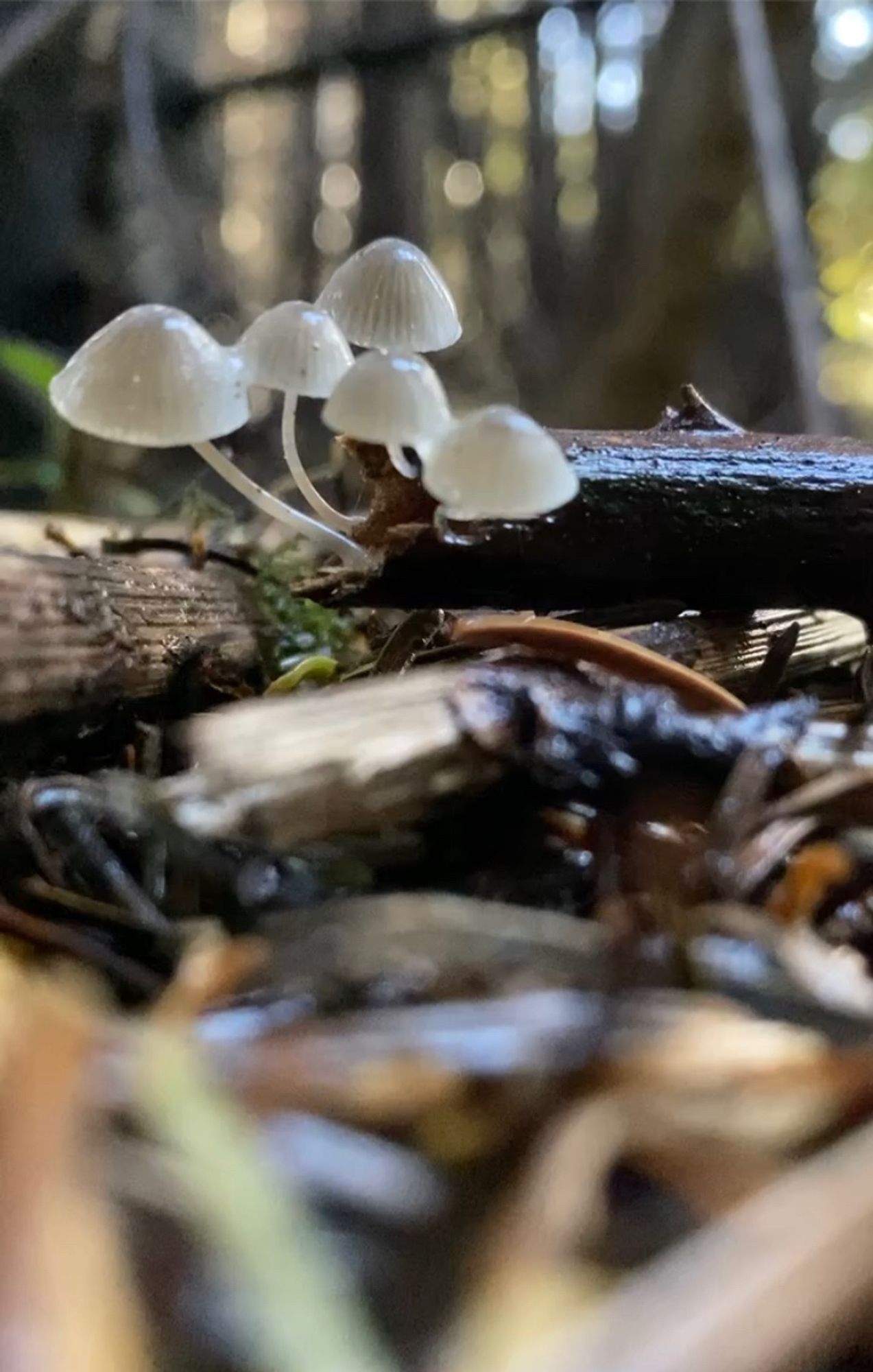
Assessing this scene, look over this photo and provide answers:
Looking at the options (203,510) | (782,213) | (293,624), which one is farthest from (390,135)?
(293,624)

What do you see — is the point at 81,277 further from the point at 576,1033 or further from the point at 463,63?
the point at 576,1033

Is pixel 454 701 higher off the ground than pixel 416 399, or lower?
lower

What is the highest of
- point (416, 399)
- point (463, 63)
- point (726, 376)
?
point (463, 63)

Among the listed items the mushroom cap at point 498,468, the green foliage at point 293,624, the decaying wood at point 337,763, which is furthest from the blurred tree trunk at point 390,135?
the decaying wood at point 337,763

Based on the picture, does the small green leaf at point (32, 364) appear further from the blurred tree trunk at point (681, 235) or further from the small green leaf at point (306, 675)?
the blurred tree trunk at point (681, 235)

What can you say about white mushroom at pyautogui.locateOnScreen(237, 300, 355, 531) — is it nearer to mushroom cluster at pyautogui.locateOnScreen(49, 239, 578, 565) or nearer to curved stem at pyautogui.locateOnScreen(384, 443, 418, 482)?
mushroom cluster at pyautogui.locateOnScreen(49, 239, 578, 565)

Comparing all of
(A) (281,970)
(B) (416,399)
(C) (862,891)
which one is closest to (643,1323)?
(A) (281,970)

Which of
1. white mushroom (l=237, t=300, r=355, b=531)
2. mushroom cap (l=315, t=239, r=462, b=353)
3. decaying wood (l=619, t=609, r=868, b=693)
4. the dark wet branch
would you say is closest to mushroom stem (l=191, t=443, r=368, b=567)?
white mushroom (l=237, t=300, r=355, b=531)
